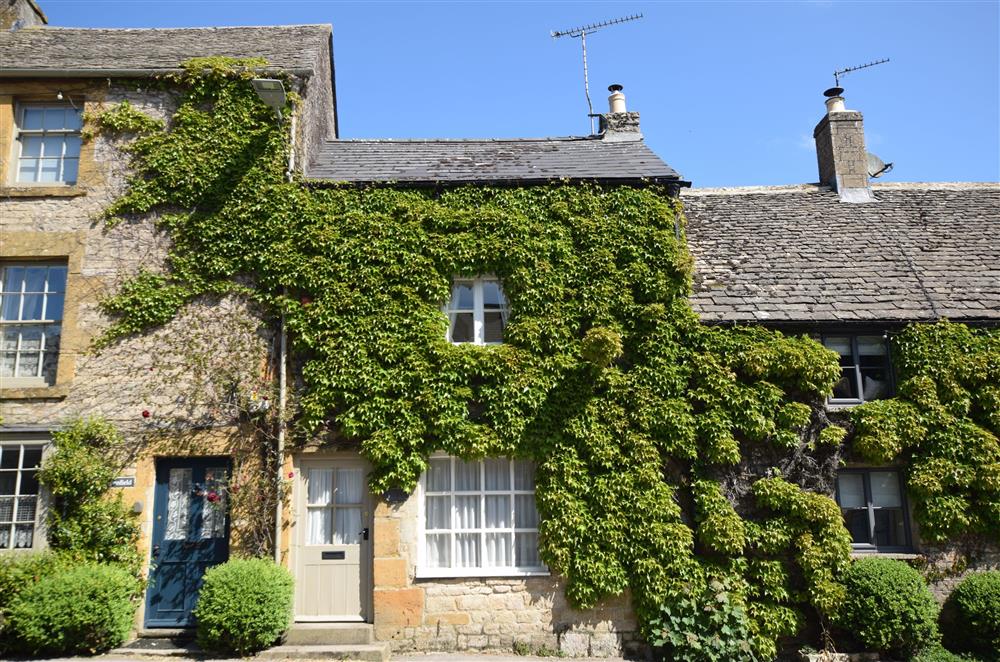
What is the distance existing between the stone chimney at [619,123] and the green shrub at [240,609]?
9.94m

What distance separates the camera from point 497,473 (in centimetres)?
1035

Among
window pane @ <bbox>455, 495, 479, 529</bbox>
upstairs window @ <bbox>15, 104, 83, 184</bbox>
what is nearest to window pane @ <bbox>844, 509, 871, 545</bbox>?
window pane @ <bbox>455, 495, 479, 529</bbox>

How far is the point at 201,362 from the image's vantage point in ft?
34.0

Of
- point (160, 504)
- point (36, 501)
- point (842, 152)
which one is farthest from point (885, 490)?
point (36, 501)

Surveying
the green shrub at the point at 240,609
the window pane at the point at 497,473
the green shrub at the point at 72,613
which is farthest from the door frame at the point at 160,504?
the window pane at the point at 497,473

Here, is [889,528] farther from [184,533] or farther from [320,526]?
[184,533]

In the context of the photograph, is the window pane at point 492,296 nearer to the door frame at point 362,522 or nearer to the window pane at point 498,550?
the door frame at point 362,522

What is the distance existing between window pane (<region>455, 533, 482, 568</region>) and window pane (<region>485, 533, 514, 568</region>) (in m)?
0.16

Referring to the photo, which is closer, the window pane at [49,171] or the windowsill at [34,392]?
the windowsill at [34,392]

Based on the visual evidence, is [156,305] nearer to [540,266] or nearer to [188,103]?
[188,103]

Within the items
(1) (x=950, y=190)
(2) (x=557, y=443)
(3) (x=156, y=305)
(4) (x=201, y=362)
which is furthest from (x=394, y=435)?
(1) (x=950, y=190)

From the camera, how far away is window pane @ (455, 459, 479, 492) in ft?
33.8

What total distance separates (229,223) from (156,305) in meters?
1.65

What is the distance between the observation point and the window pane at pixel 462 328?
10797 mm
